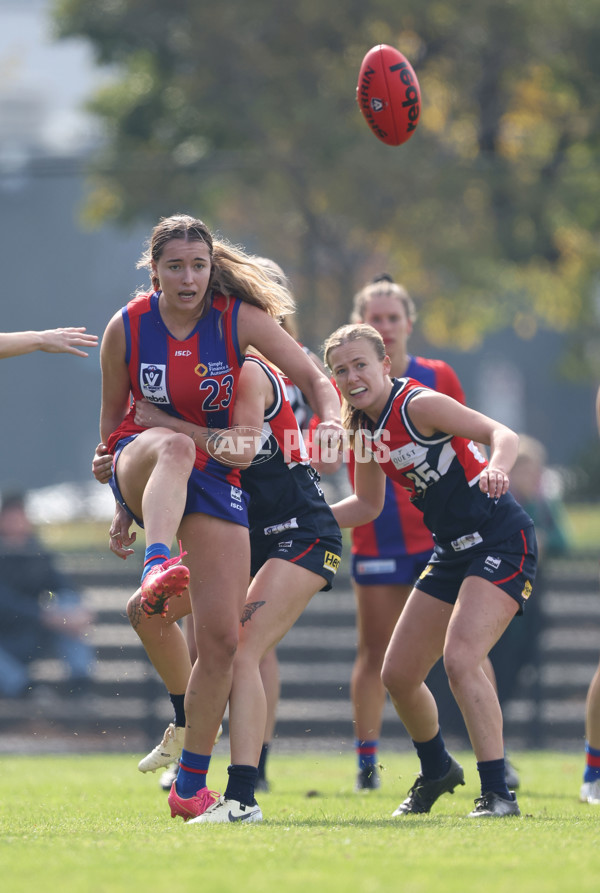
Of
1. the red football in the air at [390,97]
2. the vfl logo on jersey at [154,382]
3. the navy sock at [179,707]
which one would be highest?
the red football in the air at [390,97]

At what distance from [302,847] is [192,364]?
1919mm

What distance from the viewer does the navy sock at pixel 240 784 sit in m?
4.87

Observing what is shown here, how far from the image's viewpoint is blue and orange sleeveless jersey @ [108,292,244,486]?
5133 mm

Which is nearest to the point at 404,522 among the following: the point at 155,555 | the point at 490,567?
the point at 490,567

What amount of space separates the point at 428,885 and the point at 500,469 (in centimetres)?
192

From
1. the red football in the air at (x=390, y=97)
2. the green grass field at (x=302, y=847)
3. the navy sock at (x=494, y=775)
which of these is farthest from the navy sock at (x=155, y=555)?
the red football in the air at (x=390, y=97)

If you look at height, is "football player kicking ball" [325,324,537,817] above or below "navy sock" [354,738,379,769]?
above

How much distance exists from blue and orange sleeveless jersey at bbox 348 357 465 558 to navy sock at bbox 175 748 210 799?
2105mm

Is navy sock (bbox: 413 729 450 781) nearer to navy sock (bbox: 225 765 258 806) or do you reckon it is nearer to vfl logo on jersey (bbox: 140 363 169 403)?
navy sock (bbox: 225 765 258 806)

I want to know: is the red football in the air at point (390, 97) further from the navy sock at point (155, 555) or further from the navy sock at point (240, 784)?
the navy sock at point (240, 784)

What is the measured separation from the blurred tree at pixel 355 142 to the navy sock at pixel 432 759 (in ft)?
41.9

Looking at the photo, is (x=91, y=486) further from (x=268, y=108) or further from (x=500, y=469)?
(x=500, y=469)

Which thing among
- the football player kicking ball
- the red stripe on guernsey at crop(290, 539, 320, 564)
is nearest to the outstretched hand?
the football player kicking ball

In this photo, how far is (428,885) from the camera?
3477 mm
